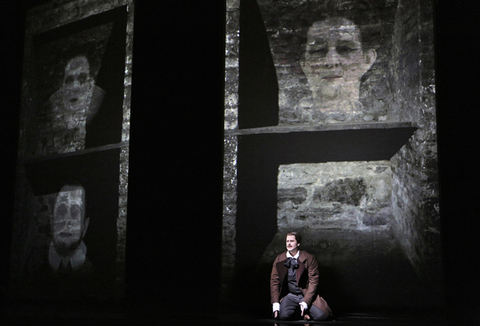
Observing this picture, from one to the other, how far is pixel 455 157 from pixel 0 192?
513 cm

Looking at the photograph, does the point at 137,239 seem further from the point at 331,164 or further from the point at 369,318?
the point at 331,164

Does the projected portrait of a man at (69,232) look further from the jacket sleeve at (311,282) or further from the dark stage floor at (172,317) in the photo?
the jacket sleeve at (311,282)

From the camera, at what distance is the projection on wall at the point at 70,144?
543cm

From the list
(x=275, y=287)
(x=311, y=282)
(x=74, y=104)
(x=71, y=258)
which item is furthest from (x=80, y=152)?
(x=311, y=282)

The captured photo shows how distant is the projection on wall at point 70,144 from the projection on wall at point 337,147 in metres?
1.92

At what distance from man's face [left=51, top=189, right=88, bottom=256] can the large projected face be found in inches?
160

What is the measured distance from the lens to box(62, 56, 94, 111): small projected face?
588 centimetres

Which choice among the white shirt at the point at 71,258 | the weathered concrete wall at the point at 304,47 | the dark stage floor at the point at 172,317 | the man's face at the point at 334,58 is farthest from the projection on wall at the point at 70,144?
the man's face at the point at 334,58

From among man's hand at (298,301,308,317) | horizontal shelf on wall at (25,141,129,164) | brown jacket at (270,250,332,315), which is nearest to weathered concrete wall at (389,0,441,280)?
brown jacket at (270,250,332,315)

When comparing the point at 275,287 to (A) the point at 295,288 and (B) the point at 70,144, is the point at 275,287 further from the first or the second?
(B) the point at 70,144

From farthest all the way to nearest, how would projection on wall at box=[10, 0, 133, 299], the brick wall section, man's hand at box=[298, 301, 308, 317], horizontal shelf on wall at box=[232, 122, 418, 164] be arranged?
projection on wall at box=[10, 0, 133, 299] → the brick wall section → horizontal shelf on wall at box=[232, 122, 418, 164] → man's hand at box=[298, 301, 308, 317]

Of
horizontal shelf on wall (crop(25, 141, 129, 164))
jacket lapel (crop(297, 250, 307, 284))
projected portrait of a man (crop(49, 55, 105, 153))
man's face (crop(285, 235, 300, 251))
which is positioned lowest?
jacket lapel (crop(297, 250, 307, 284))

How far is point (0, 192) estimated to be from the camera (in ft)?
13.6

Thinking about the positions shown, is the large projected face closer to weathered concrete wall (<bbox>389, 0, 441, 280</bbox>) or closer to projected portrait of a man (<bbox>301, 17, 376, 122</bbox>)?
projected portrait of a man (<bbox>301, 17, 376, 122</bbox>)
